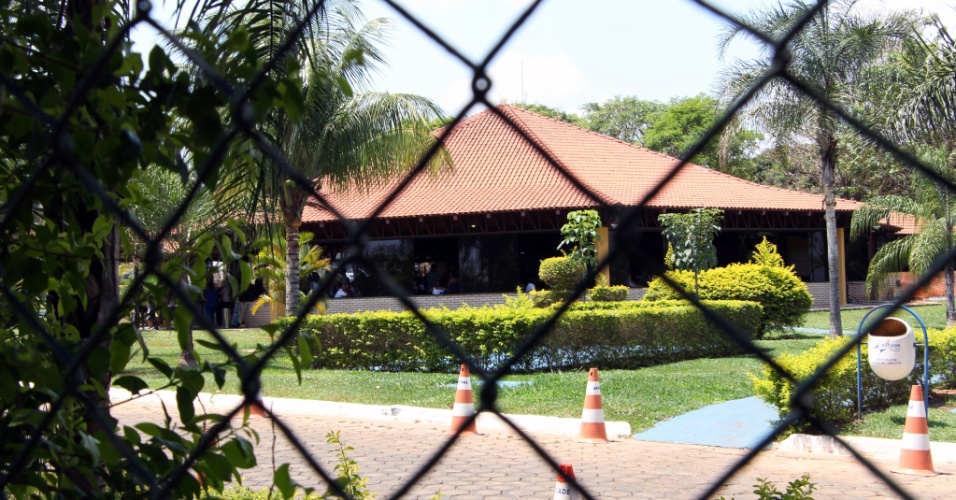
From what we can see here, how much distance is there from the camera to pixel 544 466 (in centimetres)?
638

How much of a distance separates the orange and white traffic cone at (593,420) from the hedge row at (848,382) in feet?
4.40

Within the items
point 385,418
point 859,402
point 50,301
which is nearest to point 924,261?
point 859,402

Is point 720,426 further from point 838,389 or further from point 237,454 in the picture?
point 237,454

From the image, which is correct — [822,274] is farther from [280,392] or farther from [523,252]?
[280,392]

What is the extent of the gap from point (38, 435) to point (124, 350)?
0.71ft

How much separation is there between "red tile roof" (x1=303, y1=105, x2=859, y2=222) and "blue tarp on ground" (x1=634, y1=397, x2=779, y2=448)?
1022cm

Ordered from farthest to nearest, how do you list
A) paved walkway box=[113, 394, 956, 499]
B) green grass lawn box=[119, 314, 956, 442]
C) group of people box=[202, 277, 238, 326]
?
group of people box=[202, 277, 238, 326] < green grass lawn box=[119, 314, 956, 442] < paved walkway box=[113, 394, 956, 499]

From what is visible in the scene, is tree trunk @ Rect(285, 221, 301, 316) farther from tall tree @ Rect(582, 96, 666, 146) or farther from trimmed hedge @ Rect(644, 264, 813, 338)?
tall tree @ Rect(582, 96, 666, 146)

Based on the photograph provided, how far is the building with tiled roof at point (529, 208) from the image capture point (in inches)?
789

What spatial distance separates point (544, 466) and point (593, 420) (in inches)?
31.3

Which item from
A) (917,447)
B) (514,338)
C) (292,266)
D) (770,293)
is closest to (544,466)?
(917,447)

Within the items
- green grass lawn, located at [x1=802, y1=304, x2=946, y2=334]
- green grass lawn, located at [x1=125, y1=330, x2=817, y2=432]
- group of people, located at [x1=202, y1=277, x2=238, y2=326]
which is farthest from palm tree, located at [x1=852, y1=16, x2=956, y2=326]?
group of people, located at [x1=202, y1=277, x2=238, y2=326]

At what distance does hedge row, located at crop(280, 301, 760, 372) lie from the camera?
11555 mm

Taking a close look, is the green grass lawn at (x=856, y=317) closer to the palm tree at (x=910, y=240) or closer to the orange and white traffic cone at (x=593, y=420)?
the palm tree at (x=910, y=240)
